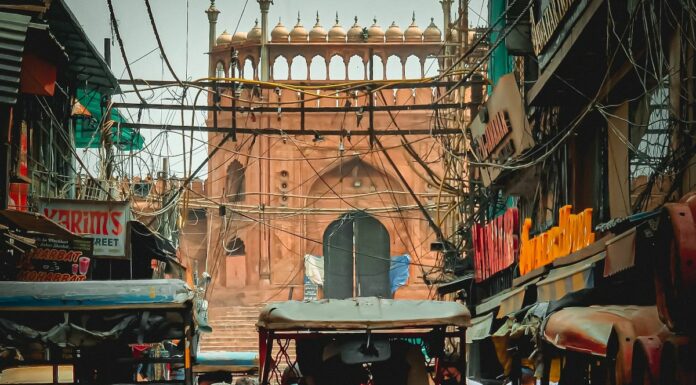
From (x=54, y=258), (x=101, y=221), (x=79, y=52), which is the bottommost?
(x=54, y=258)

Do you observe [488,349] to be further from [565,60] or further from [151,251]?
[565,60]

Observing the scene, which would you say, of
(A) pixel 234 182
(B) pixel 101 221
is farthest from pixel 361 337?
(A) pixel 234 182

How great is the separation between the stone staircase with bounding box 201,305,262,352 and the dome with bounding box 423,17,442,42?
33.4 feet

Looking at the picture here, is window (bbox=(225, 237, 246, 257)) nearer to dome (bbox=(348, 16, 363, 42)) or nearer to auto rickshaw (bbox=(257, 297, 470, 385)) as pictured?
dome (bbox=(348, 16, 363, 42))

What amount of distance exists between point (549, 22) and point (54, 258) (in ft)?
22.0

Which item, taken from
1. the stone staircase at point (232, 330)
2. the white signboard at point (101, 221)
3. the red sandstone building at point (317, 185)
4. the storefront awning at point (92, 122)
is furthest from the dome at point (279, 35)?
the white signboard at point (101, 221)

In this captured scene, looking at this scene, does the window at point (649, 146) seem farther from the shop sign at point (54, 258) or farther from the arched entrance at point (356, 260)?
the arched entrance at point (356, 260)

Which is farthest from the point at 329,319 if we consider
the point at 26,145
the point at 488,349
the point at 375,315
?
the point at 488,349

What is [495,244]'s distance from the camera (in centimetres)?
2108

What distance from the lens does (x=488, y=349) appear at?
2480 cm

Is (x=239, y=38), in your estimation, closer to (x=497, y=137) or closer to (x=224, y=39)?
(x=224, y=39)

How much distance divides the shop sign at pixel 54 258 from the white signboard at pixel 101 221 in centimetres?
100

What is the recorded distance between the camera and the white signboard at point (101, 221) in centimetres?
1850

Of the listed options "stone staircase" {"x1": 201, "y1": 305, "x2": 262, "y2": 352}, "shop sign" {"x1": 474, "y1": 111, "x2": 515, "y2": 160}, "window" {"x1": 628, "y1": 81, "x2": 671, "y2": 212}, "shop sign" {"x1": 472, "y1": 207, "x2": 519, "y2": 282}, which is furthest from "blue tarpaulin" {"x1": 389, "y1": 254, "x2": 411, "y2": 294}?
"window" {"x1": 628, "y1": 81, "x2": 671, "y2": 212}
